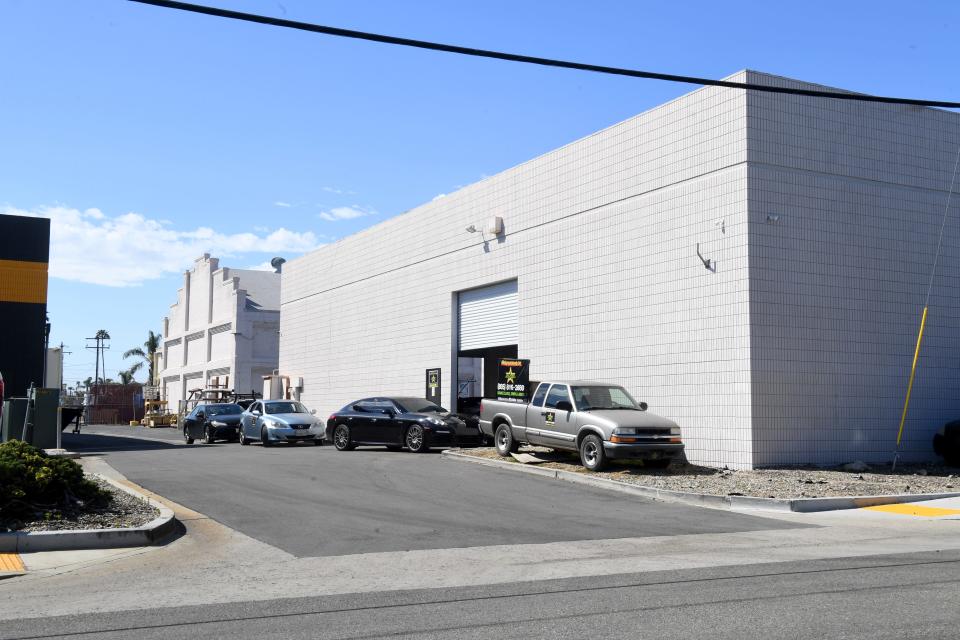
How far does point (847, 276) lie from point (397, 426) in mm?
11312

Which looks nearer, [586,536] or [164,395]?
[586,536]

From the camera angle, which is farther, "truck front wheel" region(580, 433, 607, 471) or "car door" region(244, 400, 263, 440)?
"car door" region(244, 400, 263, 440)

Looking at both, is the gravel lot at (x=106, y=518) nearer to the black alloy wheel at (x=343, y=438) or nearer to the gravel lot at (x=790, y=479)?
the gravel lot at (x=790, y=479)

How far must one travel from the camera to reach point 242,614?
714 centimetres

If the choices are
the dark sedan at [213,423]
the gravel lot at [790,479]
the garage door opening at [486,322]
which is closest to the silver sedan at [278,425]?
the dark sedan at [213,423]

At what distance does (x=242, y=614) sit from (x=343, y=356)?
29303 mm

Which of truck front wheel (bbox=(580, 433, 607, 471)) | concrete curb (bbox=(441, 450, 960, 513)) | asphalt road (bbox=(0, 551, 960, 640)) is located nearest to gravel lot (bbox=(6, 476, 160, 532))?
asphalt road (bbox=(0, 551, 960, 640))

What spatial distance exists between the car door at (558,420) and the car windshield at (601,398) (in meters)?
0.22

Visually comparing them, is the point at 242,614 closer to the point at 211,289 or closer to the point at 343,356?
the point at 343,356

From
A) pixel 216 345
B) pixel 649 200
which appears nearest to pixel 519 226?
pixel 649 200

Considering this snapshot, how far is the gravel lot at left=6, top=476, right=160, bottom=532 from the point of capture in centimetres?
1055

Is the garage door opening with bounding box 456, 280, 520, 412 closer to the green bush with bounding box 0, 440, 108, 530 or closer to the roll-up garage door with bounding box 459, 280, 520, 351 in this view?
the roll-up garage door with bounding box 459, 280, 520, 351

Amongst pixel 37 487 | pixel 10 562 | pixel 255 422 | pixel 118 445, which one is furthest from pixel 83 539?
pixel 118 445

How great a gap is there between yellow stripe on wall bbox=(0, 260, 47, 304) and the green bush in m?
Result: 24.1
